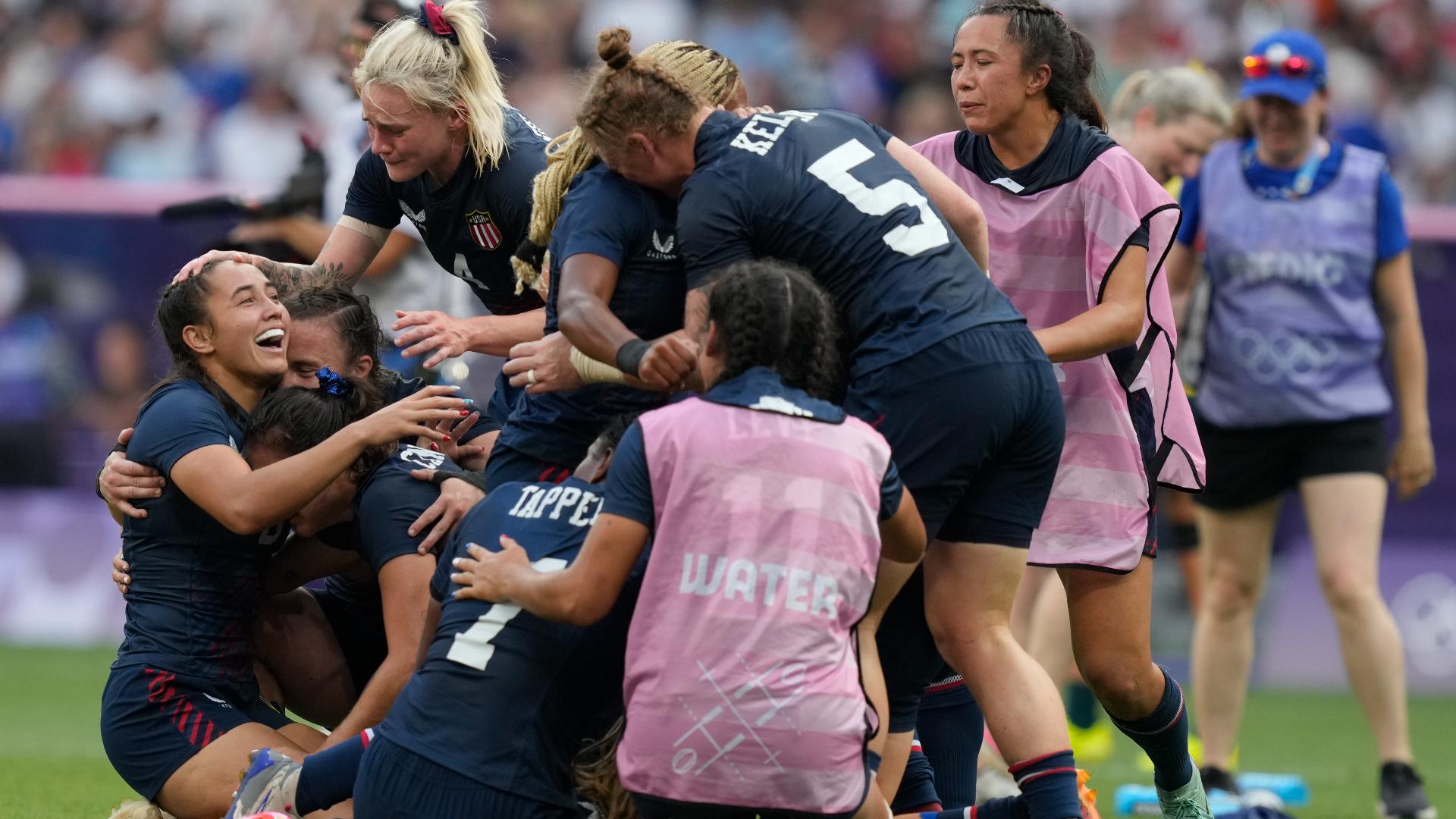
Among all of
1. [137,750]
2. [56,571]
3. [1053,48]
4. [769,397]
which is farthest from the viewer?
[56,571]

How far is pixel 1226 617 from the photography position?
6.27 m

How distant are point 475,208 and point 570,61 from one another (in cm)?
841

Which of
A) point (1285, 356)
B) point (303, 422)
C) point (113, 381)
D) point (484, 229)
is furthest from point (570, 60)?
point (303, 422)

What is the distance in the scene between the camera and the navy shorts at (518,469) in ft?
14.4

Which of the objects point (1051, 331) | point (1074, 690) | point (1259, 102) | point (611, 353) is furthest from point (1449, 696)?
point (611, 353)

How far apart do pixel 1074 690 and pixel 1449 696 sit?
11.6 feet

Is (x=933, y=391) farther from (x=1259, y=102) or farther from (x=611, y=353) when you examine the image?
(x=1259, y=102)

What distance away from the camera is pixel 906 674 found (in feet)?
13.9

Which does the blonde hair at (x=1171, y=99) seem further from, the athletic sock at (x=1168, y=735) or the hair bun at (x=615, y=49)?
the hair bun at (x=615, y=49)

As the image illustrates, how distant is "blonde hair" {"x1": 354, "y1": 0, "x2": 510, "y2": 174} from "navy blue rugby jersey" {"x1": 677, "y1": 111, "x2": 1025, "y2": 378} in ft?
3.72

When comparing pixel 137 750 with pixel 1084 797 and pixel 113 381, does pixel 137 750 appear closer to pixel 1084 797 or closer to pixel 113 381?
pixel 1084 797

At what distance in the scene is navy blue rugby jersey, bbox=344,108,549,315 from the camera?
16.4 ft

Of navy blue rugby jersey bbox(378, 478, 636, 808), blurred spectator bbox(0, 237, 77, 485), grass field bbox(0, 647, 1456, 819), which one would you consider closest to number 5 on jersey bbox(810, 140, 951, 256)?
navy blue rugby jersey bbox(378, 478, 636, 808)

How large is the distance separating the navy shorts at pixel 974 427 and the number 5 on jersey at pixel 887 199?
8.9 inches
